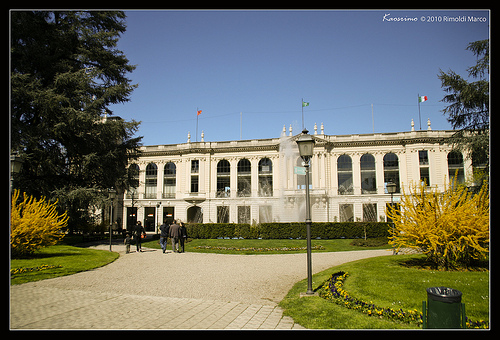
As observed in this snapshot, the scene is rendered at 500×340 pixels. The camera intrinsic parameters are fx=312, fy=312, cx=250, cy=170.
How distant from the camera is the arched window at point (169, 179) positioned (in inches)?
2069

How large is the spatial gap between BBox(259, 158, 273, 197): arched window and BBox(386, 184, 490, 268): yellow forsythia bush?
39.4 meters

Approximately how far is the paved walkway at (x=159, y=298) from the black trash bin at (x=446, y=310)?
2189mm

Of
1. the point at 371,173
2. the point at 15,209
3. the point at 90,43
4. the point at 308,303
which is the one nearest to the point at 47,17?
the point at 90,43

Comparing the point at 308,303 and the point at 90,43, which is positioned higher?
the point at 90,43

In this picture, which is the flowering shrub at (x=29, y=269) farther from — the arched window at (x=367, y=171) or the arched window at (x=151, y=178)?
the arched window at (x=367, y=171)

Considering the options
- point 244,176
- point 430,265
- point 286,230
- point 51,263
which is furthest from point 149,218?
point 430,265

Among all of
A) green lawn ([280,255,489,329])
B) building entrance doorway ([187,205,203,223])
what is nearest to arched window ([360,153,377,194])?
building entrance doorway ([187,205,203,223])

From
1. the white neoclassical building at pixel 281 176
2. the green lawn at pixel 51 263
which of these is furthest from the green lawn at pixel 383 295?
the white neoclassical building at pixel 281 176

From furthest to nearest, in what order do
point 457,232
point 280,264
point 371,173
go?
point 371,173 → point 280,264 → point 457,232

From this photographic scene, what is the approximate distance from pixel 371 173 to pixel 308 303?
1731 inches

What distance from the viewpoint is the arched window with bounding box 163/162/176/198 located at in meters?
52.6

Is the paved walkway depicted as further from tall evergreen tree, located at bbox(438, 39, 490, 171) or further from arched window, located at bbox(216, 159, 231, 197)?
arched window, located at bbox(216, 159, 231, 197)
